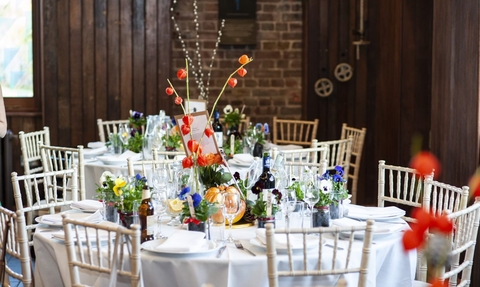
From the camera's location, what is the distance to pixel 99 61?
6480mm

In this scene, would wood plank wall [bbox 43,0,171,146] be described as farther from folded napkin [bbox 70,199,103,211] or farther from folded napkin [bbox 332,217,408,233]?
folded napkin [bbox 332,217,408,233]

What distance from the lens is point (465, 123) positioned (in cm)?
419

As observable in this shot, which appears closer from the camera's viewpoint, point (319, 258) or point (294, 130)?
point (319, 258)

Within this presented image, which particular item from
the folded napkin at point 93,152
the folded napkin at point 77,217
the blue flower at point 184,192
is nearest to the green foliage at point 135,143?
the folded napkin at point 93,152

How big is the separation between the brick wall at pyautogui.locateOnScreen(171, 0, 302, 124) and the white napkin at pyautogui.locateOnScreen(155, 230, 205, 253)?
4.43 meters

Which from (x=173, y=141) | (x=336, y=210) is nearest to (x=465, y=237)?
(x=336, y=210)

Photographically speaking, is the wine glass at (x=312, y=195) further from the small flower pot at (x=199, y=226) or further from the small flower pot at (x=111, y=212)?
the small flower pot at (x=111, y=212)

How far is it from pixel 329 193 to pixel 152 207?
2.29 feet

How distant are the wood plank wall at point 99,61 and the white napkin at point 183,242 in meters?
4.20

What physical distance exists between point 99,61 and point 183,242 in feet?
14.4

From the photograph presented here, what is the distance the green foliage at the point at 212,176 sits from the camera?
2859mm

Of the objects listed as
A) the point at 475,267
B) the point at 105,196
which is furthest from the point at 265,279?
the point at 475,267

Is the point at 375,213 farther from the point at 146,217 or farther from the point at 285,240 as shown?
the point at 146,217

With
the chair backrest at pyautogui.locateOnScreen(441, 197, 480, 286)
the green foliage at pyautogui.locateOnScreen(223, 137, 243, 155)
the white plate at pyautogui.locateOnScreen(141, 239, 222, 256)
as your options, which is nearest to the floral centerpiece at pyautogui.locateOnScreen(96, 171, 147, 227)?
the white plate at pyautogui.locateOnScreen(141, 239, 222, 256)
